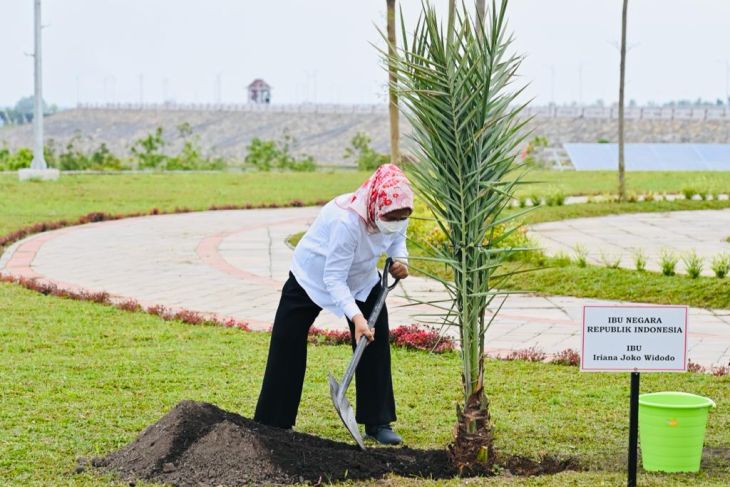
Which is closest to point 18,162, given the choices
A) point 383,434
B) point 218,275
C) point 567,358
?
point 218,275

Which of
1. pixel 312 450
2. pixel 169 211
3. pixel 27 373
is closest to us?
pixel 312 450

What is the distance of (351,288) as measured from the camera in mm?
5742

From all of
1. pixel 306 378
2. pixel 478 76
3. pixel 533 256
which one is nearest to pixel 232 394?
pixel 306 378

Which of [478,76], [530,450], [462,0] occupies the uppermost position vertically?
[462,0]

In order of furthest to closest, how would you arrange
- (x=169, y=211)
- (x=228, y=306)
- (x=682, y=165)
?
(x=682, y=165), (x=169, y=211), (x=228, y=306)

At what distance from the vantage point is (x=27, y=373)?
24.2 feet

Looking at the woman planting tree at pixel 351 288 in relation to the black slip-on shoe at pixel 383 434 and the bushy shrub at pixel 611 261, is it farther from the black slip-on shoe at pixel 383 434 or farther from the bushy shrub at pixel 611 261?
the bushy shrub at pixel 611 261

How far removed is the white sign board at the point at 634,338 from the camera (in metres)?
4.93

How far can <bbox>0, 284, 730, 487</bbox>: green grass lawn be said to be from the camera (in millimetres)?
5559

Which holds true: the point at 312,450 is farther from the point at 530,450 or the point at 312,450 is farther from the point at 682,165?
the point at 682,165

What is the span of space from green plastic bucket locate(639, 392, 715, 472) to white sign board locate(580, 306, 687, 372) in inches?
12.8

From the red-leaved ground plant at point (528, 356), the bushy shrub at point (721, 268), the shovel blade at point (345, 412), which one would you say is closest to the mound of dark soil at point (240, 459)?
the shovel blade at point (345, 412)

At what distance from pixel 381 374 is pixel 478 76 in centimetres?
178

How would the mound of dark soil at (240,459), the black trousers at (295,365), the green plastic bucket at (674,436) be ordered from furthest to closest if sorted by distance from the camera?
1. the black trousers at (295,365)
2. the green plastic bucket at (674,436)
3. the mound of dark soil at (240,459)
